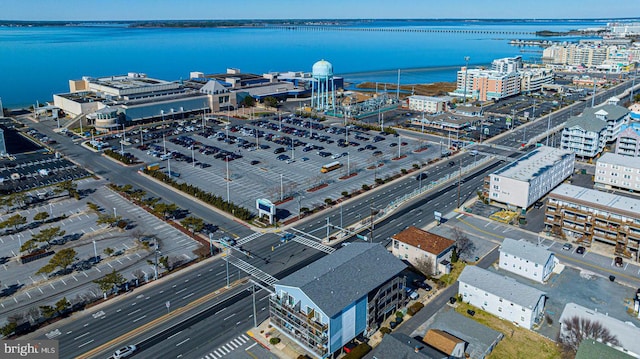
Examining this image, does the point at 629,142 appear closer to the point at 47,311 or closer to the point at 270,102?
the point at 270,102

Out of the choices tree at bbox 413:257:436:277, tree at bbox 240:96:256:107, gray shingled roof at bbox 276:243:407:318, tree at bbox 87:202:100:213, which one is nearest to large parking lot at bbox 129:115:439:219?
tree at bbox 87:202:100:213

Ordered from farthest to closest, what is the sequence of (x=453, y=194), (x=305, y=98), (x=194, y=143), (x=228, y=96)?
(x=305, y=98), (x=228, y=96), (x=194, y=143), (x=453, y=194)

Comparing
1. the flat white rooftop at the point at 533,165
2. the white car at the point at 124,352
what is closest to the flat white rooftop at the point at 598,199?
the flat white rooftop at the point at 533,165

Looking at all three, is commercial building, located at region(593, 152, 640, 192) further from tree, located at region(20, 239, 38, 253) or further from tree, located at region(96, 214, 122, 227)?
tree, located at region(20, 239, 38, 253)

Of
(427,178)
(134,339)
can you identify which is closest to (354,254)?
(134,339)

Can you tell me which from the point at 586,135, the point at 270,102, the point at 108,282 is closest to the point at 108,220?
the point at 108,282

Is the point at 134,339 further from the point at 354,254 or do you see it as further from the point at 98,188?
the point at 98,188
